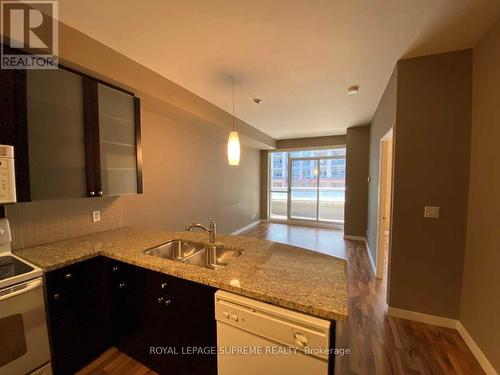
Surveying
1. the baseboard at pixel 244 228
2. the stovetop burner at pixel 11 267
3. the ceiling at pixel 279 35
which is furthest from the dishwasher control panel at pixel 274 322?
the baseboard at pixel 244 228

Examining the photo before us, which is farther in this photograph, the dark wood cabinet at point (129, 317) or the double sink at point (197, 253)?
the double sink at point (197, 253)

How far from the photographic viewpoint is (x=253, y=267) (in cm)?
139

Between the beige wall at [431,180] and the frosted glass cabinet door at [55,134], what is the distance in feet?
9.79

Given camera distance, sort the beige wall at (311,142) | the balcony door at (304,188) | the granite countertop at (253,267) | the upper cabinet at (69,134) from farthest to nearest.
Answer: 1. the balcony door at (304,188)
2. the beige wall at (311,142)
3. the upper cabinet at (69,134)
4. the granite countertop at (253,267)

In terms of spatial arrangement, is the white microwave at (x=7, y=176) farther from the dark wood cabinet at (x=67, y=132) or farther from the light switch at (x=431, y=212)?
the light switch at (x=431, y=212)

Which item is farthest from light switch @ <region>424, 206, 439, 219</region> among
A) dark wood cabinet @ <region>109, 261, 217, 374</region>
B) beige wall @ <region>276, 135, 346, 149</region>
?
beige wall @ <region>276, 135, 346, 149</region>

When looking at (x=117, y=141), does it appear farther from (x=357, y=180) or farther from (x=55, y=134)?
(x=357, y=180)

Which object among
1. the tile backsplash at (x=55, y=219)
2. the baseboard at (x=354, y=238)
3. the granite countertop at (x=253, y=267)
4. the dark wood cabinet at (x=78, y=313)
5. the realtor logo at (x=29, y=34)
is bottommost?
the baseboard at (x=354, y=238)

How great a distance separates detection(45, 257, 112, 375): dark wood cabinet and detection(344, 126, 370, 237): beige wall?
5.04 m

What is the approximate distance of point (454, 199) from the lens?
2.04 m

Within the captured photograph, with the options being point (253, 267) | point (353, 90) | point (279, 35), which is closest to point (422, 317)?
point (253, 267)

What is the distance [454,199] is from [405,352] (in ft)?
4.81

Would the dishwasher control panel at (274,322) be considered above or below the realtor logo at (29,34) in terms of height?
below

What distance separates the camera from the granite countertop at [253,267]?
1049 mm
